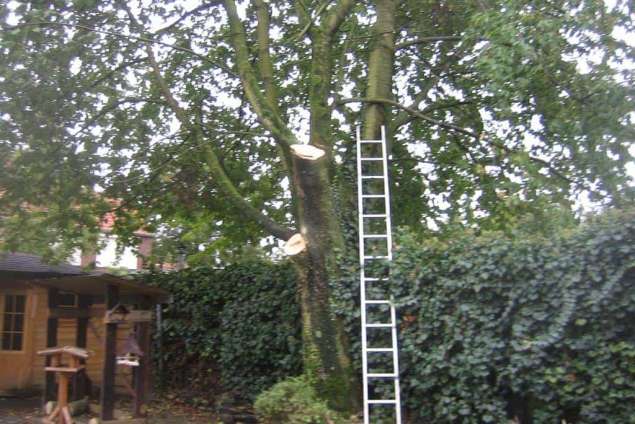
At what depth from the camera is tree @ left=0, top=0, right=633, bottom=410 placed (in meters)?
9.80

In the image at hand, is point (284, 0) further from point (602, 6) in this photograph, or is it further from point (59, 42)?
point (602, 6)

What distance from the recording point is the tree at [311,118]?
9805mm

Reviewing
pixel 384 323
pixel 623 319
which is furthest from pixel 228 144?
pixel 623 319

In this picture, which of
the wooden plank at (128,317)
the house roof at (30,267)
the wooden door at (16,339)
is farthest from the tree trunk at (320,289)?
the wooden door at (16,339)

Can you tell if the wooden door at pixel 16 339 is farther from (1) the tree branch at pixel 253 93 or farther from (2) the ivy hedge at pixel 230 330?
(1) the tree branch at pixel 253 93

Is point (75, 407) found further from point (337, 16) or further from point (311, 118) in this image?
point (337, 16)

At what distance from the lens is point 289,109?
1484 centimetres

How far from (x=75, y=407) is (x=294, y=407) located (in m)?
3.75

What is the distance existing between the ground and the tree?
312 cm

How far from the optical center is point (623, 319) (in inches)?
293

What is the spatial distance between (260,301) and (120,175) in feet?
12.5

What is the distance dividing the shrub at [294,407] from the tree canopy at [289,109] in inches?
94.9

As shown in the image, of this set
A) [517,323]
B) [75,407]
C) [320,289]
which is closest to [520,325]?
[517,323]

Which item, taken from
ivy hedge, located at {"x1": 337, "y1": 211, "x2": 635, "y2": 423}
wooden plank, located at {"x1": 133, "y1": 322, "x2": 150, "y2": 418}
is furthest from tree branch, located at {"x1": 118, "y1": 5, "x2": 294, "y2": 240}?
wooden plank, located at {"x1": 133, "y1": 322, "x2": 150, "y2": 418}
